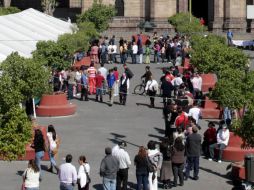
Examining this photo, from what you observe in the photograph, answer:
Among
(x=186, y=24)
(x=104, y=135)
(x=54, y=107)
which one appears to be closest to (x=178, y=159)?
(x=104, y=135)

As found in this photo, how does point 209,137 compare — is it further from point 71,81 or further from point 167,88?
point 71,81

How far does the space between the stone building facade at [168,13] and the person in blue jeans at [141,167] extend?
43596 millimetres

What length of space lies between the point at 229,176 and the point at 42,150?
468cm

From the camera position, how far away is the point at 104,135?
2428cm

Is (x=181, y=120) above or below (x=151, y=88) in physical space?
below

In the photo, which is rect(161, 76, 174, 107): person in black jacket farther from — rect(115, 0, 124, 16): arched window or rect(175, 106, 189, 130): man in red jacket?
rect(115, 0, 124, 16): arched window

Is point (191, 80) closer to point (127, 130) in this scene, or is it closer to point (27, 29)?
point (127, 130)

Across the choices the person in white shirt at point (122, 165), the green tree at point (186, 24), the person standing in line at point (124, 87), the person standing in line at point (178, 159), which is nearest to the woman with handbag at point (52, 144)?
the person in white shirt at point (122, 165)

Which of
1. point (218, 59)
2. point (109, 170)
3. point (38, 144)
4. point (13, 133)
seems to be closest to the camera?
point (13, 133)

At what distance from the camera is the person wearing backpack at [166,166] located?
58.7 feet

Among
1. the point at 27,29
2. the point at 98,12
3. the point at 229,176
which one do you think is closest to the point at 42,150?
the point at 229,176

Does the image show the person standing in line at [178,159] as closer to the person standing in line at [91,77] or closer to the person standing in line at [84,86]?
the person standing in line at [84,86]

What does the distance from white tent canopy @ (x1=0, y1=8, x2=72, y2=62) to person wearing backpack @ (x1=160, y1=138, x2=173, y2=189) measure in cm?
793

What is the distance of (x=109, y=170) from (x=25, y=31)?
17.2 metres
